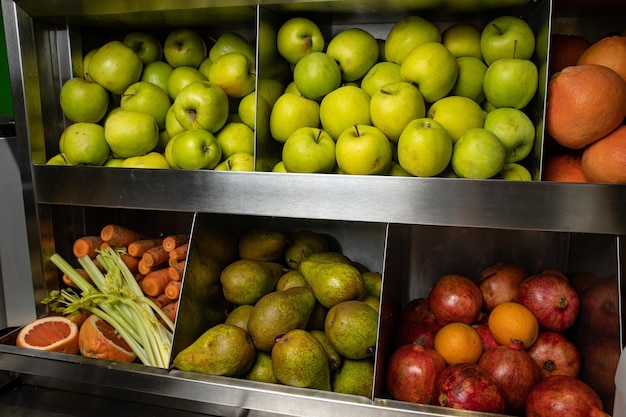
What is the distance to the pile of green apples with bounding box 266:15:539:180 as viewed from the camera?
4.39 feet

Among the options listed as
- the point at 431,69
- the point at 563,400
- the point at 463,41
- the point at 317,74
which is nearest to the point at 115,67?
the point at 317,74

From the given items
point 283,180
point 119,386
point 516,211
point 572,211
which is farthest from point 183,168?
point 572,211

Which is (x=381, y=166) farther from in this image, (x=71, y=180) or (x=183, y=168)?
(x=71, y=180)

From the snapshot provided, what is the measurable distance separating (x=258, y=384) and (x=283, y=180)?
0.59m

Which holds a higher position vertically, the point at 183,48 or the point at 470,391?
the point at 183,48

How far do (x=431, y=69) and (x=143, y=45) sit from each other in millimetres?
1112

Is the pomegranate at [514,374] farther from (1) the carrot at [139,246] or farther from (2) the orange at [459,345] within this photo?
(1) the carrot at [139,246]

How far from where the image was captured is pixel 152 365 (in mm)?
1562

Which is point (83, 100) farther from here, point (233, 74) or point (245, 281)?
point (245, 281)

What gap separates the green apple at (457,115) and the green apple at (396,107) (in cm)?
5

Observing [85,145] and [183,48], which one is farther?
[183,48]

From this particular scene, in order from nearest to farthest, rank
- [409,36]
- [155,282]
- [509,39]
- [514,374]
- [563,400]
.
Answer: [563,400] < [514,374] < [509,39] < [409,36] < [155,282]

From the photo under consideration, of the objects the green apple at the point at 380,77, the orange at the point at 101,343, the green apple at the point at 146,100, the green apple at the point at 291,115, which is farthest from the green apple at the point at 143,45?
the orange at the point at 101,343

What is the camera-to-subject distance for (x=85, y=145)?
1.65 meters
